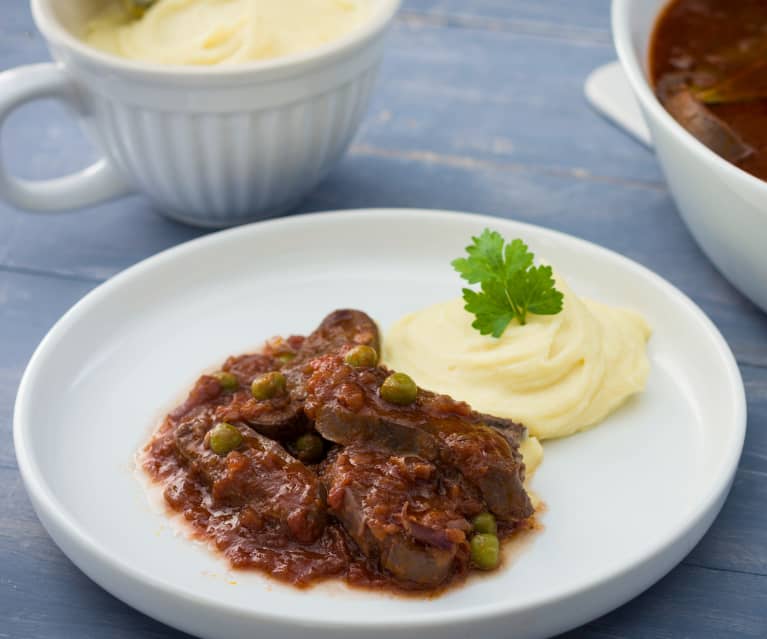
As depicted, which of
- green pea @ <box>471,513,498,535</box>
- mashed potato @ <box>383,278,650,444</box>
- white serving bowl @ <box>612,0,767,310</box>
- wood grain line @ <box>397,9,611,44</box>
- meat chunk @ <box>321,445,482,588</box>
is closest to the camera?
meat chunk @ <box>321,445,482,588</box>

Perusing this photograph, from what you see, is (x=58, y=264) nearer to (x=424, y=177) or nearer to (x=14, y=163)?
(x=14, y=163)

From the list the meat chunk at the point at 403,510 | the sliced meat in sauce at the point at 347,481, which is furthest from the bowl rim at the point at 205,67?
the meat chunk at the point at 403,510

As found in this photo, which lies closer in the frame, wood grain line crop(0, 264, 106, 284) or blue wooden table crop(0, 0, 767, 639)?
blue wooden table crop(0, 0, 767, 639)

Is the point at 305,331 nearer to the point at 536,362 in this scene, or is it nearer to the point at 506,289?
the point at 506,289

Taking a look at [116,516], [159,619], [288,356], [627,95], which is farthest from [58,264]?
[627,95]

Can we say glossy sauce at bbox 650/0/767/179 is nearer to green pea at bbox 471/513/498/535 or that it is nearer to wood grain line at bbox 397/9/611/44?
wood grain line at bbox 397/9/611/44

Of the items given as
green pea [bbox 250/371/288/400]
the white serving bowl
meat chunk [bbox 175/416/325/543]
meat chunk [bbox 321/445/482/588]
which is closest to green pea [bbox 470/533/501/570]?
meat chunk [bbox 321/445/482/588]

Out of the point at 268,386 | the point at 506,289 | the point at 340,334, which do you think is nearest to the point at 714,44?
the point at 506,289
